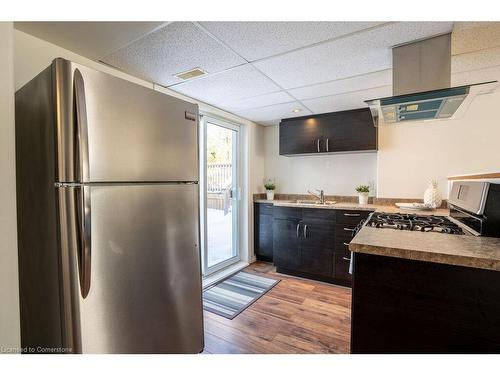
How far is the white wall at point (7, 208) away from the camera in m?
0.96

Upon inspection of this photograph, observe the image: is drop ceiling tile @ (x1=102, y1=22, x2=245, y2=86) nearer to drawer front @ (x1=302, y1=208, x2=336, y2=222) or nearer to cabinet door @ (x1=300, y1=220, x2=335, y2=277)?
drawer front @ (x1=302, y1=208, x2=336, y2=222)

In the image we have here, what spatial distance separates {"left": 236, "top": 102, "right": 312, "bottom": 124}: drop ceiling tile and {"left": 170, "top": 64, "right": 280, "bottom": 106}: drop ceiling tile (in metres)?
0.52

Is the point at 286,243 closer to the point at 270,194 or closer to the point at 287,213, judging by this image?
the point at 287,213

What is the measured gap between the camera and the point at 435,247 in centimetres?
99

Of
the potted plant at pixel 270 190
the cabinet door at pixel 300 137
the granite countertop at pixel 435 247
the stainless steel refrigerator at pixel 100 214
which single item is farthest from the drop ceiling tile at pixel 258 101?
the granite countertop at pixel 435 247

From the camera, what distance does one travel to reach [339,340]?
186cm

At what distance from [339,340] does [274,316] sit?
57 cm

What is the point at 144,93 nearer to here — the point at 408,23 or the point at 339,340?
the point at 408,23

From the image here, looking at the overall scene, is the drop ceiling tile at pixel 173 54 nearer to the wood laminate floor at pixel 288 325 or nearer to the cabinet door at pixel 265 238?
the wood laminate floor at pixel 288 325

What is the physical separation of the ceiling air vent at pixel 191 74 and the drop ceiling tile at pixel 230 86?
78 millimetres

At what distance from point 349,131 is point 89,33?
108 inches

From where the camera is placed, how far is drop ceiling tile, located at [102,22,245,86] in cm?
144

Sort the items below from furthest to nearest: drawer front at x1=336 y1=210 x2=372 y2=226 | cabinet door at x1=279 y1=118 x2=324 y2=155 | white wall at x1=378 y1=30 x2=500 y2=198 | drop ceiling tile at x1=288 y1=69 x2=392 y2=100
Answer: cabinet door at x1=279 y1=118 x2=324 y2=155 → drawer front at x1=336 y1=210 x2=372 y2=226 → white wall at x1=378 y1=30 x2=500 y2=198 → drop ceiling tile at x1=288 y1=69 x2=392 y2=100

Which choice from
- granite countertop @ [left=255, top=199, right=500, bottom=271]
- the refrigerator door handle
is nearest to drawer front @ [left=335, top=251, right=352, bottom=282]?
granite countertop @ [left=255, top=199, right=500, bottom=271]
